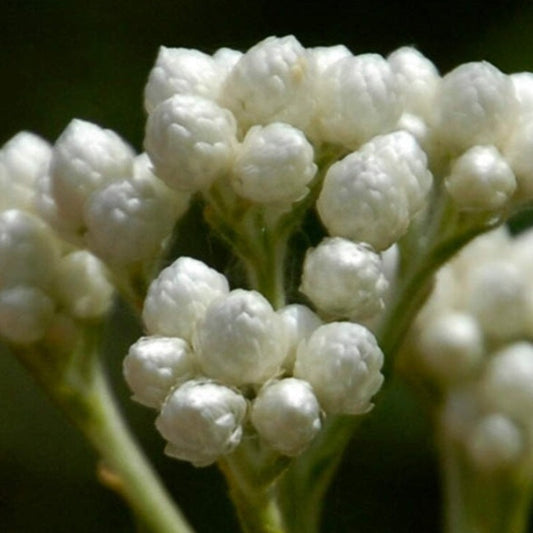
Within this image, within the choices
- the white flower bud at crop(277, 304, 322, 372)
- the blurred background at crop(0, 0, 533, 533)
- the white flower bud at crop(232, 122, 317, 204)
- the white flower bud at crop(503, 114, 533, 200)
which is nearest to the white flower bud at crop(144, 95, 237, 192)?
the white flower bud at crop(232, 122, 317, 204)

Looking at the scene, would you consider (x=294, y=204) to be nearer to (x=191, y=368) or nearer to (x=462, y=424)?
(x=191, y=368)

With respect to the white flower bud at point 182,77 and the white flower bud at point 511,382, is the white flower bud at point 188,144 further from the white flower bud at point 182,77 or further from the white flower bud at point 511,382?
the white flower bud at point 511,382

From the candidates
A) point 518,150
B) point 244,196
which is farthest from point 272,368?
point 518,150

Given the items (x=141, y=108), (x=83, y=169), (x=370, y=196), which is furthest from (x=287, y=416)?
(x=141, y=108)

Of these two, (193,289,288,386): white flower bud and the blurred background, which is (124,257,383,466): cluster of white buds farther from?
the blurred background

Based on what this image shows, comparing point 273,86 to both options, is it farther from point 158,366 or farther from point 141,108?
point 141,108

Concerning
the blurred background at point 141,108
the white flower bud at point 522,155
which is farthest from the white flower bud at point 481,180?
the blurred background at point 141,108

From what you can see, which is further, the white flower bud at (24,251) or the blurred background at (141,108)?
the blurred background at (141,108)
